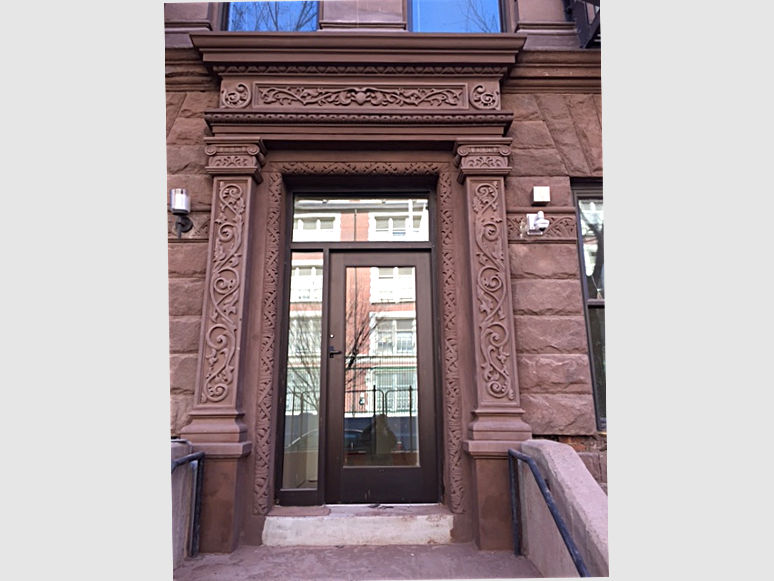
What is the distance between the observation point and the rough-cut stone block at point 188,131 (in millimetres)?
4344

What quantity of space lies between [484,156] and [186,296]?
277cm

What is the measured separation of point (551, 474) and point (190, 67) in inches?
174

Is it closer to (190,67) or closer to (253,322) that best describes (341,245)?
(253,322)

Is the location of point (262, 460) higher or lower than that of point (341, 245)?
lower

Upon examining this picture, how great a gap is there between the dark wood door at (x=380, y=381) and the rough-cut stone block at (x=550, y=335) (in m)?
0.78

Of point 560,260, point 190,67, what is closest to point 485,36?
point 560,260

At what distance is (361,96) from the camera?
427cm

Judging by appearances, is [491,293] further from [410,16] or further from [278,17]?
[278,17]

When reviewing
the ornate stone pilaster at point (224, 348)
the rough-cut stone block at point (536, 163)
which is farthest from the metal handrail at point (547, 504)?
the rough-cut stone block at point (536, 163)

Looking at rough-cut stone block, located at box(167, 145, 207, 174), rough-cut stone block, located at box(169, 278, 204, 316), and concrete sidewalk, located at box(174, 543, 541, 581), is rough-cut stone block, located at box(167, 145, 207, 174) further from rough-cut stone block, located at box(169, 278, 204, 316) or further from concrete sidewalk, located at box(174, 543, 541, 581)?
concrete sidewalk, located at box(174, 543, 541, 581)

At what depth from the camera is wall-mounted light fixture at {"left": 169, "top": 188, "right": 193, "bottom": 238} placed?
404 cm

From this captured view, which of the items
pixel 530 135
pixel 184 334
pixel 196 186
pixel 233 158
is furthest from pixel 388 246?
pixel 184 334

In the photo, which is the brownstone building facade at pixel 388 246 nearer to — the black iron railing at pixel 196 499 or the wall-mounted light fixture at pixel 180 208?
the wall-mounted light fixture at pixel 180 208

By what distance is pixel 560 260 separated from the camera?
13.7ft
